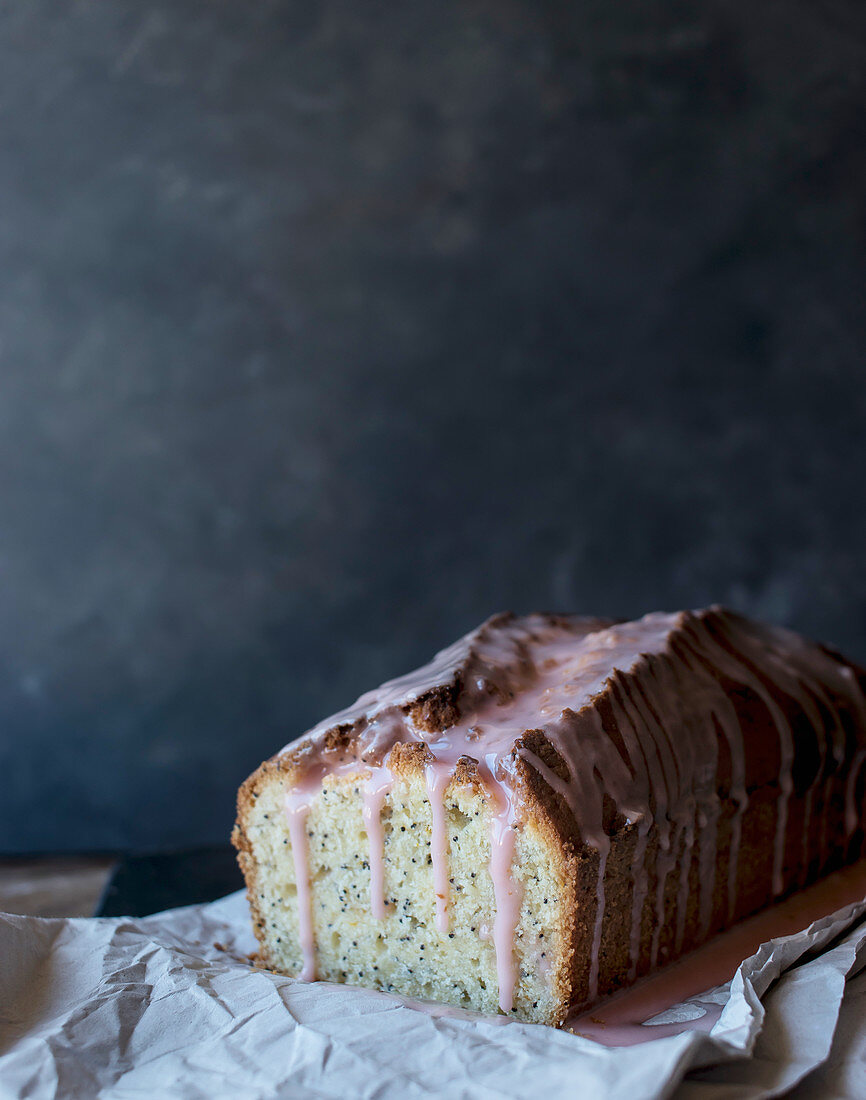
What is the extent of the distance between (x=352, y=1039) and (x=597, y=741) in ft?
2.18

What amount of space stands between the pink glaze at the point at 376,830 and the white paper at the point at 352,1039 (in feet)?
0.61

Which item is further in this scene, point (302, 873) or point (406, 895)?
point (302, 873)

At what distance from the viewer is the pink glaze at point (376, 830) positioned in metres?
1.94

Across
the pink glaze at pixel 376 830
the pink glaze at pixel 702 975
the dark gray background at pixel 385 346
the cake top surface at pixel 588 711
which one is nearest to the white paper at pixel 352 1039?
the pink glaze at pixel 702 975

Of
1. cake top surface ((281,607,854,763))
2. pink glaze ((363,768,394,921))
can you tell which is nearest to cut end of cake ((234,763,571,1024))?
pink glaze ((363,768,394,921))

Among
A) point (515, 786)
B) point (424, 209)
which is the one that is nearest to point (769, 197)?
point (424, 209)

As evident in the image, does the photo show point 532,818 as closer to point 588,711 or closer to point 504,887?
point 504,887

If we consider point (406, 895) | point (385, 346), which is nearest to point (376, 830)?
point (406, 895)

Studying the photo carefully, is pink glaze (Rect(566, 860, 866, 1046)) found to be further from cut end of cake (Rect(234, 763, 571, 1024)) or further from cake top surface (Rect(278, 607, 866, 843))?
cake top surface (Rect(278, 607, 866, 843))

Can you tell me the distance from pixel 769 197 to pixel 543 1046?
314 centimetres

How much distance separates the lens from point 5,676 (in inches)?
152

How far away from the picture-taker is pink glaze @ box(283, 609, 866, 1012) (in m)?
1.87

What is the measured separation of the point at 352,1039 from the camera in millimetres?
1619

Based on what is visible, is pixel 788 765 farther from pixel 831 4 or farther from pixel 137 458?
pixel 831 4
